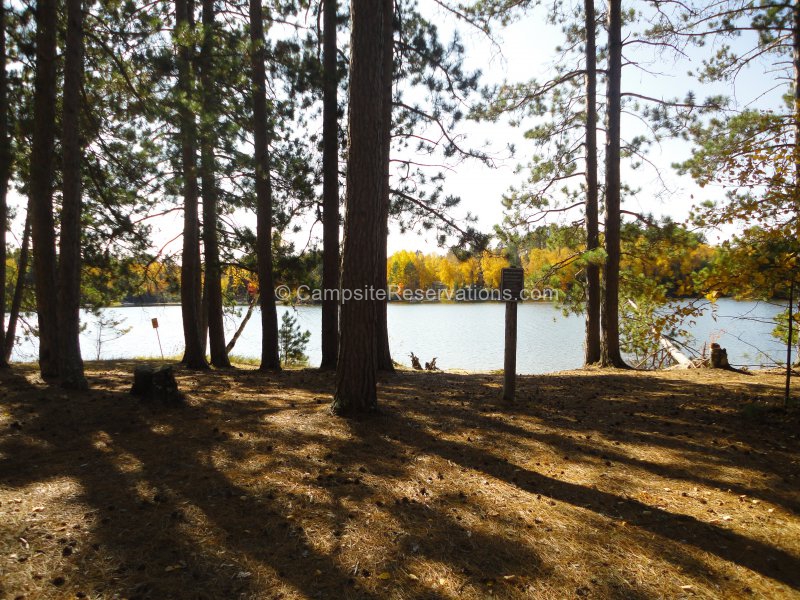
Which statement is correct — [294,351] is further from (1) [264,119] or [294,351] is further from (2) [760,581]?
(2) [760,581]

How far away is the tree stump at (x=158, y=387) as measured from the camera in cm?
551

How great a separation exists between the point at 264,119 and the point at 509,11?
17.9ft

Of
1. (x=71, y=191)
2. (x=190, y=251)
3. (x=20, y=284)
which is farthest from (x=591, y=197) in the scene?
(x=20, y=284)

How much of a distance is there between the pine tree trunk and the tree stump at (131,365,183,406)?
1046 millimetres

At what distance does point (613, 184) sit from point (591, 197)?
568mm

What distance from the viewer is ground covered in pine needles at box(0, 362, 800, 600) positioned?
2561 millimetres

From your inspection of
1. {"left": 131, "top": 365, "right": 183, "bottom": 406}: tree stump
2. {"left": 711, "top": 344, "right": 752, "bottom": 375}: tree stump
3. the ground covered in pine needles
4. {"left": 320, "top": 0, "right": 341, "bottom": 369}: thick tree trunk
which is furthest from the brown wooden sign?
{"left": 711, "top": 344, "right": 752, "bottom": 375}: tree stump

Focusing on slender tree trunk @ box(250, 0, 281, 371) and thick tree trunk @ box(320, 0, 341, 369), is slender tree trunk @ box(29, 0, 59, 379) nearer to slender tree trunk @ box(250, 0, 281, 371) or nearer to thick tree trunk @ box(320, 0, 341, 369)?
slender tree trunk @ box(250, 0, 281, 371)

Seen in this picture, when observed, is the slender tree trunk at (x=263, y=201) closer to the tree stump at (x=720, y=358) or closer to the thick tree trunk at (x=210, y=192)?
the thick tree trunk at (x=210, y=192)

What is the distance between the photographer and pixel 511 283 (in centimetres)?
604

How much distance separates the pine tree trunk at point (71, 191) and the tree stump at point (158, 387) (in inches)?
41.2

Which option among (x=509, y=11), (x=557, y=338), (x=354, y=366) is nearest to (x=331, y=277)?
(x=354, y=366)

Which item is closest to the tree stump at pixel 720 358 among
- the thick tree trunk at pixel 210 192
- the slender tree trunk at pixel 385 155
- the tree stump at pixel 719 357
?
the tree stump at pixel 719 357

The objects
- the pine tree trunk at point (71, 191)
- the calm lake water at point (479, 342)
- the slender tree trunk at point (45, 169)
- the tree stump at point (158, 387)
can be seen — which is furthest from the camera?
the calm lake water at point (479, 342)
